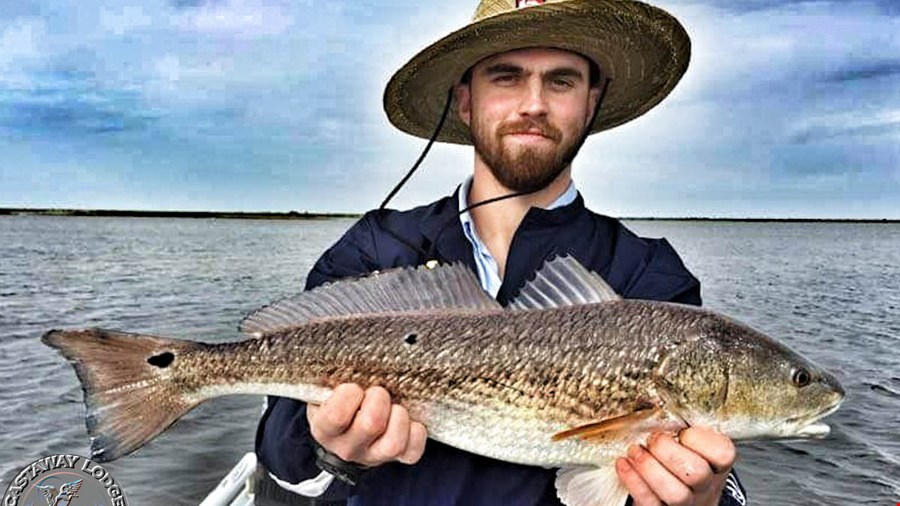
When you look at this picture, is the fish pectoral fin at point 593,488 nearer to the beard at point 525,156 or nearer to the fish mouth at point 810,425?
the fish mouth at point 810,425

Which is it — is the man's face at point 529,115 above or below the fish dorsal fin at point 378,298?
above

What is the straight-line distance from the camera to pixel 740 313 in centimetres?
2205

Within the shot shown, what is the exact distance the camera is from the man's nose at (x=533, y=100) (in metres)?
3.35

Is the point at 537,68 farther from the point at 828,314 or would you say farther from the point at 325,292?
the point at 828,314

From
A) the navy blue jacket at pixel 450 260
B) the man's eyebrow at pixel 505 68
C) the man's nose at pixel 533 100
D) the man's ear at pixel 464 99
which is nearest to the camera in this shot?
the navy blue jacket at pixel 450 260

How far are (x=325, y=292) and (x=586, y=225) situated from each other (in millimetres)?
1261

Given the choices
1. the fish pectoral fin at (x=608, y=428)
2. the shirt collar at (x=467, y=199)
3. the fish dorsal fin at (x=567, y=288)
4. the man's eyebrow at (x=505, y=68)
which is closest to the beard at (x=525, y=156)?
the shirt collar at (x=467, y=199)

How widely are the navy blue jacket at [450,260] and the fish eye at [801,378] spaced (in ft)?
1.81

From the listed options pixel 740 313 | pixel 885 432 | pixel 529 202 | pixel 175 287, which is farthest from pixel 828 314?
pixel 529 202

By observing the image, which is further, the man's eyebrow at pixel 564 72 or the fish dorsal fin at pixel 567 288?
the man's eyebrow at pixel 564 72

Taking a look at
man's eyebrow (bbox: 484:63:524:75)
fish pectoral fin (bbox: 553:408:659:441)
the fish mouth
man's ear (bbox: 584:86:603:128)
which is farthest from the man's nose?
the fish mouth

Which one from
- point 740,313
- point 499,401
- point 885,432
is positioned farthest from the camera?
point 740,313

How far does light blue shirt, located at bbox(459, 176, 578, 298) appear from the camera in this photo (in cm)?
339

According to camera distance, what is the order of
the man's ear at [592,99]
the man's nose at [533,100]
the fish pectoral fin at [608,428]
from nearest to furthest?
the fish pectoral fin at [608,428] → the man's nose at [533,100] → the man's ear at [592,99]
